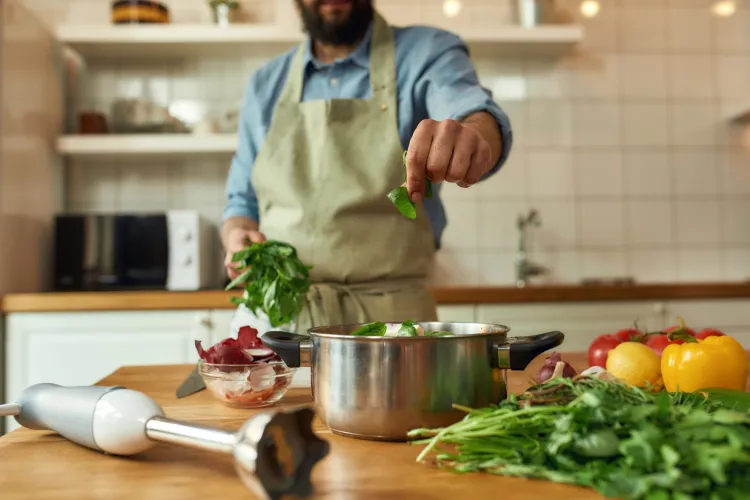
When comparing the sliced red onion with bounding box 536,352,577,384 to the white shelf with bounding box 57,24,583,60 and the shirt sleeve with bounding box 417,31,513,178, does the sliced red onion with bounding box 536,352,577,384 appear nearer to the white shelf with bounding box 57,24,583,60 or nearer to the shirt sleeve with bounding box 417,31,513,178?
the shirt sleeve with bounding box 417,31,513,178

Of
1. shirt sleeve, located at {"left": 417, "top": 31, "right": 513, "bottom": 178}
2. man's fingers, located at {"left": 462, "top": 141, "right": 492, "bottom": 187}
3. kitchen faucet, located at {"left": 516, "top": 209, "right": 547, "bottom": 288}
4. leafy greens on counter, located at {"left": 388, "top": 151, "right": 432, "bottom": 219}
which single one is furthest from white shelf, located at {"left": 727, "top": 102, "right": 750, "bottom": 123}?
leafy greens on counter, located at {"left": 388, "top": 151, "right": 432, "bottom": 219}

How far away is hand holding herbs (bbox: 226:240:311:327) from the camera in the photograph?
40.3 inches

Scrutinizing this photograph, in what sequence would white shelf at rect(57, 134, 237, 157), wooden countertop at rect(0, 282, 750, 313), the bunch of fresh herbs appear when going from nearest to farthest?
the bunch of fresh herbs
wooden countertop at rect(0, 282, 750, 313)
white shelf at rect(57, 134, 237, 157)

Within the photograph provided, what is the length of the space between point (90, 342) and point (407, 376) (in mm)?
1680

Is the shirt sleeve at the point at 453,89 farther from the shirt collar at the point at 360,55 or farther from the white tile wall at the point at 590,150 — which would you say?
the white tile wall at the point at 590,150

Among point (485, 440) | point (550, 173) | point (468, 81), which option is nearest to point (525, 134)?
point (550, 173)

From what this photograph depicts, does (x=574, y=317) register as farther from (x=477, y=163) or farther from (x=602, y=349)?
(x=477, y=163)

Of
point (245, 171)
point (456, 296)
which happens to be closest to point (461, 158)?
point (245, 171)

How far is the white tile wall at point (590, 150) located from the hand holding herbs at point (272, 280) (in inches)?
64.7

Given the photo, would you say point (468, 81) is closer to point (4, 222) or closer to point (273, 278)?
point (273, 278)

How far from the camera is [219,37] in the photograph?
2375 millimetres

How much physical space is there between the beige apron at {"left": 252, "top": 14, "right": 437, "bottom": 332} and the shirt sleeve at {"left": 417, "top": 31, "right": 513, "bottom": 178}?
96 millimetres

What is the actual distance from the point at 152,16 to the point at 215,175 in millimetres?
624

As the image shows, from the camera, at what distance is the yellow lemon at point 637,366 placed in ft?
2.89
